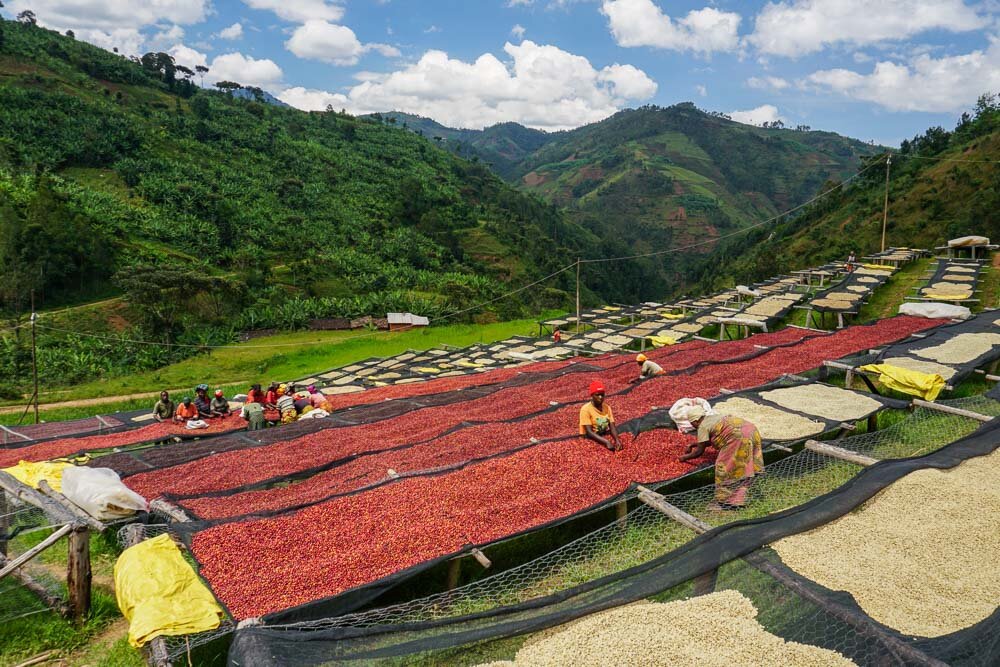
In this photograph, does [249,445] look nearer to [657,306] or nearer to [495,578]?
[495,578]

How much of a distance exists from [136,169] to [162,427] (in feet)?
151

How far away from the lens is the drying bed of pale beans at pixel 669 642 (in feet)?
10.7

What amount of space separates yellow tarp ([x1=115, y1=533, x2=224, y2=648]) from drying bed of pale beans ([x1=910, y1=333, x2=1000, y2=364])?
1118 centimetres

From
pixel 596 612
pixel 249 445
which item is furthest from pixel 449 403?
pixel 596 612

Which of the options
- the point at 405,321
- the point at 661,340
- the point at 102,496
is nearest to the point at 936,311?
the point at 661,340

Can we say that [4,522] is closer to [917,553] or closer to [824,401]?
[917,553]

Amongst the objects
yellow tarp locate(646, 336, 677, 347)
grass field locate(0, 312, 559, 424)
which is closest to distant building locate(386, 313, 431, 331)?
grass field locate(0, 312, 559, 424)

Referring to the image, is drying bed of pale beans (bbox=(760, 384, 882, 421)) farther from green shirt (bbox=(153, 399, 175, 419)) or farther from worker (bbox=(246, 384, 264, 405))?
green shirt (bbox=(153, 399, 175, 419))

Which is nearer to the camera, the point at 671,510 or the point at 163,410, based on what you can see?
the point at 671,510

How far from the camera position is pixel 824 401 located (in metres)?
7.98

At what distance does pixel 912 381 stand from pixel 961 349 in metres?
3.01

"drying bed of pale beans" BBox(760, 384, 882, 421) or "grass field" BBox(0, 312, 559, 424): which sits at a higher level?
"drying bed of pale beans" BBox(760, 384, 882, 421)

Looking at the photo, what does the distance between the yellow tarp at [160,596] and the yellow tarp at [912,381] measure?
935cm

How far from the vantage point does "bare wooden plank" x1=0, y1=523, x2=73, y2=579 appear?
4.23 meters
